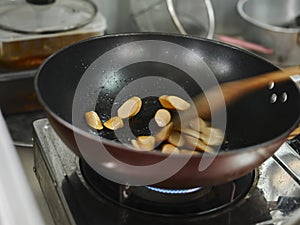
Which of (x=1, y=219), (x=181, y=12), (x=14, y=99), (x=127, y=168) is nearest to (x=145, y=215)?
(x=127, y=168)

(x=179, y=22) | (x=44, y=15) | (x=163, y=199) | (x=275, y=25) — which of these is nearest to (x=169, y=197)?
(x=163, y=199)

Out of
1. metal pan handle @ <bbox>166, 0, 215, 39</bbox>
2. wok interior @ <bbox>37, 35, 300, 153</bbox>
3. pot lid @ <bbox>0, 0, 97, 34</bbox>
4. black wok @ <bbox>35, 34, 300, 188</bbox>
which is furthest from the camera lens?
metal pan handle @ <bbox>166, 0, 215, 39</bbox>

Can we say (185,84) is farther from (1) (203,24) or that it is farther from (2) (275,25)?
(2) (275,25)

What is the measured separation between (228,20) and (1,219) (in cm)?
106

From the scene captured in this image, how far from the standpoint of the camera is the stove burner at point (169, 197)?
0.74 metres

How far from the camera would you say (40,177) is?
0.88 metres

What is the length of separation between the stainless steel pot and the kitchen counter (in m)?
0.62

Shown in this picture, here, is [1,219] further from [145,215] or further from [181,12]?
[181,12]

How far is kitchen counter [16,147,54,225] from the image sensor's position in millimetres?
844

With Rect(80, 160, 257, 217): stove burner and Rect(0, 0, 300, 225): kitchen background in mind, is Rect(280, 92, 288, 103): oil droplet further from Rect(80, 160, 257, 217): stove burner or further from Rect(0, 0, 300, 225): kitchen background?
Rect(0, 0, 300, 225): kitchen background

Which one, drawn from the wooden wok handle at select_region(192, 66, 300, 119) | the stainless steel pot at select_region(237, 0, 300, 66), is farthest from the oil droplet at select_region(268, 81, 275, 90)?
the stainless steel pot at select_region(237, 0, 300, 66)

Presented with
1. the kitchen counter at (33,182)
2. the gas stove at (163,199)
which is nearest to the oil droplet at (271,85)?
the gas stove at (163,199)

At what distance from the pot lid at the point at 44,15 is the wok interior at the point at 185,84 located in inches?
10.2

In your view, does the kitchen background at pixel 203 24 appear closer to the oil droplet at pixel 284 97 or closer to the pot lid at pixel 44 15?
the pot lid at pixel 44 15
